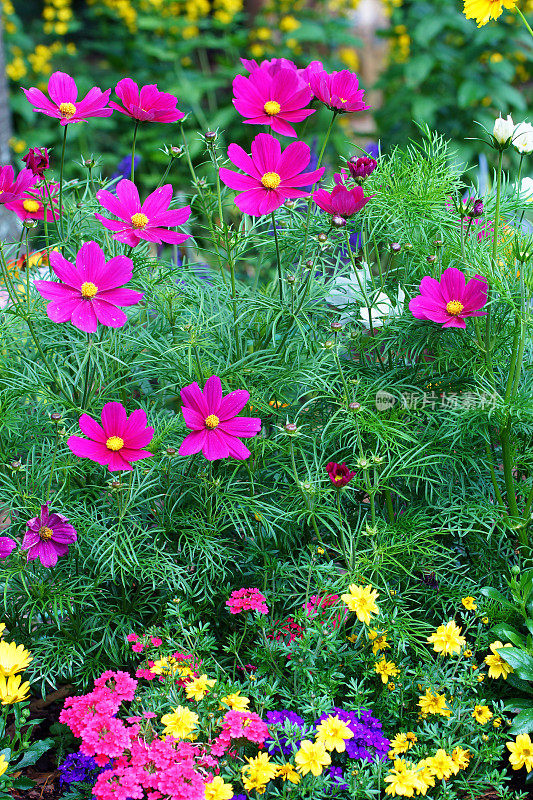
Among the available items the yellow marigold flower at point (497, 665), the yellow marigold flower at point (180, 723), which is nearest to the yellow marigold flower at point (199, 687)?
the yellow marigold flower at point (180, 723)

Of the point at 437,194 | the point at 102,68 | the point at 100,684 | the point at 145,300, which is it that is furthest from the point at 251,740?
the point at 102,68

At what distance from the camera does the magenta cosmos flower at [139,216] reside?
4.80 feet

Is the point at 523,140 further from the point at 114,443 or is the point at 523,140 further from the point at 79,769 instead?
the point at 79,769

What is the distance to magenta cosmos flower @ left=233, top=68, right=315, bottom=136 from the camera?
1.48 metres

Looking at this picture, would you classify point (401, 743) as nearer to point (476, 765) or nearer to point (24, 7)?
point (476, 765)

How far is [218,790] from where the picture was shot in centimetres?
124

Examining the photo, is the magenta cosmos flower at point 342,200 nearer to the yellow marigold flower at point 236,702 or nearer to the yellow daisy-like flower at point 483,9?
the yellow daisy-like flower at point 483,9

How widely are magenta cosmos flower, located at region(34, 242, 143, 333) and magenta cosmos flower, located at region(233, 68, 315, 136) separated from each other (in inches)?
14.3

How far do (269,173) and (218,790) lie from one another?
103cm

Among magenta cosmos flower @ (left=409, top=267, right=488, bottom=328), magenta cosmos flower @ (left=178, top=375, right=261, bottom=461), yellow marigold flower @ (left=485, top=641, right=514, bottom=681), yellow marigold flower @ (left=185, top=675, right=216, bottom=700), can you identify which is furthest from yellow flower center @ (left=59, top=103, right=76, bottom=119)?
yellow marigold flower @ (left=485, top=641, right=514, bottom=681)

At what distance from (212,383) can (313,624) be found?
1.58 ft

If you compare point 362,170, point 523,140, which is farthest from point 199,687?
point 523,140

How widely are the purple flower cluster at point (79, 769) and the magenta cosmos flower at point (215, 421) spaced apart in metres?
0.57

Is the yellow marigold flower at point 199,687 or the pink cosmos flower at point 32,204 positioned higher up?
the pink cosmos flower at point 32,204
